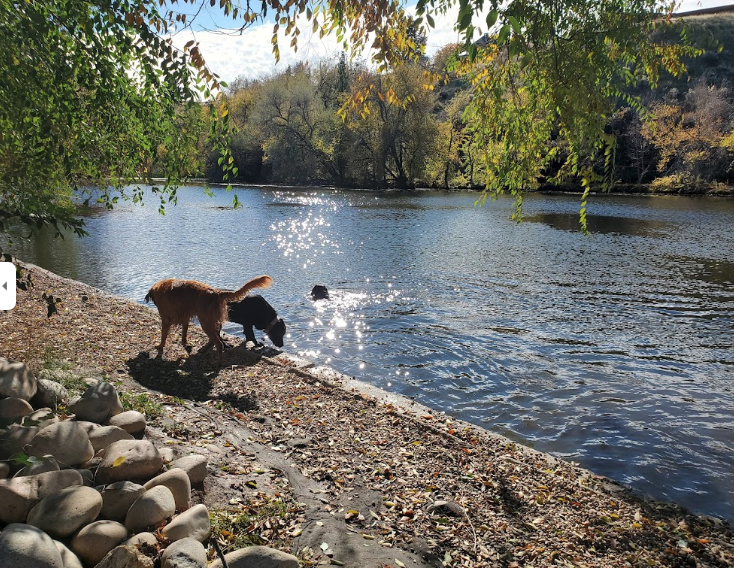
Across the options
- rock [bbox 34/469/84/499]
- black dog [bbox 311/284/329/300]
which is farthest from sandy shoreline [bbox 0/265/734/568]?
black dog [bbox 311/284/329/300]

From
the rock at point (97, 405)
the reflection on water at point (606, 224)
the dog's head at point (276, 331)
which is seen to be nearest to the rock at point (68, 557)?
the rock at point (97, 405)

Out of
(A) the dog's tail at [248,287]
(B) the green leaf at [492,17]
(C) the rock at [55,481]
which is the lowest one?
(C) the rock at [55,481]

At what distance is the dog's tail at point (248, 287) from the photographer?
787 cm

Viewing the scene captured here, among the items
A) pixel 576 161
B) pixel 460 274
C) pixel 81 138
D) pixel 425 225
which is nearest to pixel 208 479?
pixel 81 138

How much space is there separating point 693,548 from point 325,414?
13.2 ft

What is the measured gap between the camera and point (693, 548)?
4.54 m

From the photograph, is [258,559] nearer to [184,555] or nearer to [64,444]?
[184,555]

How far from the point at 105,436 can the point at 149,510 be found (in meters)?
1.18

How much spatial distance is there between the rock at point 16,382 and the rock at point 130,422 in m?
0.76

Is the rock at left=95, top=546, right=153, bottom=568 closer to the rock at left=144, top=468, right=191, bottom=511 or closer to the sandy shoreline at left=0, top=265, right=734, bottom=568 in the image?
the rock at left=144, top=468, right=191, bottom=511

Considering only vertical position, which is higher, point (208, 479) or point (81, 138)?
point (81, 138)

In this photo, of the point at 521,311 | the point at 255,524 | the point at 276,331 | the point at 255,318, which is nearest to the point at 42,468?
the point at 255,524

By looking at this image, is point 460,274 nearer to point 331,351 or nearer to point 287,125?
point 331,351

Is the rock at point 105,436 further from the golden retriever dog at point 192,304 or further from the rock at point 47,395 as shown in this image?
the golden retriever dog at point 192,304
